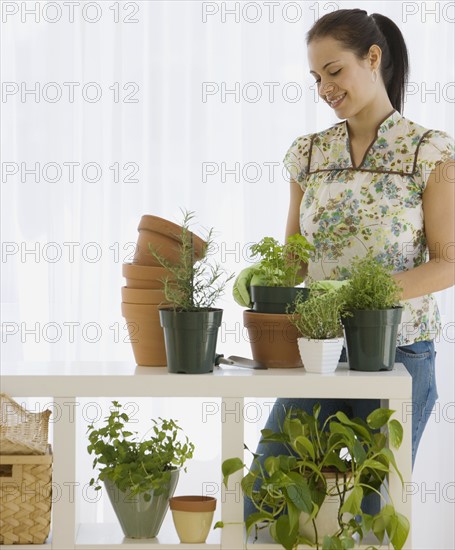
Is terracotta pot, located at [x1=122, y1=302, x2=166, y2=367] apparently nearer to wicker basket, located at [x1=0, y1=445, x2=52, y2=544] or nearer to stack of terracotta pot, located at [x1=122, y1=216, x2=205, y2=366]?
stack of terracotta pot, located at [x1=122, y1=216, x2=205, y2=366]

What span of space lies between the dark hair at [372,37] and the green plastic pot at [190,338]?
0.76 metres

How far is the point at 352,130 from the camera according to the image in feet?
6.64

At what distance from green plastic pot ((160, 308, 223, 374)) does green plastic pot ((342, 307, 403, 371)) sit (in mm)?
247

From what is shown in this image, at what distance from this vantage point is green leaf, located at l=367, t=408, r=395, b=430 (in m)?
1.51

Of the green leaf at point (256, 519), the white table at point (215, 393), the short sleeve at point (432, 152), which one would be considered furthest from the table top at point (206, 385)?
the short sleeve at point (432, 152)

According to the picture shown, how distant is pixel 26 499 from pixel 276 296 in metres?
0.58

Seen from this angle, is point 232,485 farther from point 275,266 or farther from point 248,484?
point 275,266

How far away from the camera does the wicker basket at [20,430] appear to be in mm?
1558

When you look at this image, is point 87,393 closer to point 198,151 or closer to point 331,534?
point 331,534

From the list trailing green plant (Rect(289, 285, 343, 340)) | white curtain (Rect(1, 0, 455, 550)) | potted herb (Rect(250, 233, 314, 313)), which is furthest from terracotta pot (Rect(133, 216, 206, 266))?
white curtain (Rect(1, 0, 455, 550))

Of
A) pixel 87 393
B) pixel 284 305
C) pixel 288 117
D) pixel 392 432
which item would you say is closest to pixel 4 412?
pixel 87 393

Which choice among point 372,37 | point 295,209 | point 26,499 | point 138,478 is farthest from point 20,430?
point 372,37

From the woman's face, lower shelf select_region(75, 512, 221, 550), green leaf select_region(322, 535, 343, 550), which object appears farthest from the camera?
the woman's face

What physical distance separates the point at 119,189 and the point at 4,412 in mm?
1481
